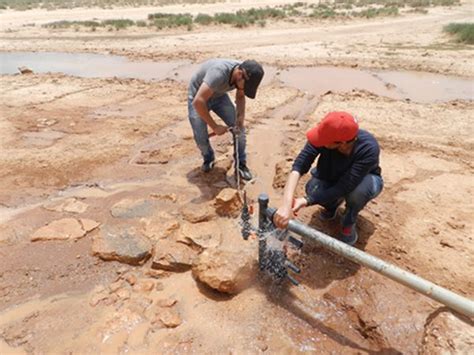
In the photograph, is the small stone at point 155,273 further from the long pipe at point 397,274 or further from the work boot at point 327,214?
the work boot at point 327,214

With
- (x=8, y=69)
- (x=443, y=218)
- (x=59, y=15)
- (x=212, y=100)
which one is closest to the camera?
(x=443, y=218)

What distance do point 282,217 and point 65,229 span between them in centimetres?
217

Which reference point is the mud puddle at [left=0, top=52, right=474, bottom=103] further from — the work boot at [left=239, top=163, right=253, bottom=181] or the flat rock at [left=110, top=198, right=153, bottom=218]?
the flat rock at [left=110, top=198, right=153, bottom=218]

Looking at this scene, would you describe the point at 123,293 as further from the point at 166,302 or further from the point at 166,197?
the point at 166,197

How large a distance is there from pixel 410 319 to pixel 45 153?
15.6 feet

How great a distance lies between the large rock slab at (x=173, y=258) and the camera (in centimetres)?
297

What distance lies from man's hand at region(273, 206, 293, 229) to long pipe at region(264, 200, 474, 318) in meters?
0.04

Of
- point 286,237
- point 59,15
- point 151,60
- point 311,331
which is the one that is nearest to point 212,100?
point 286,237

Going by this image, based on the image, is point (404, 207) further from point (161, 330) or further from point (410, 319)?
point (161, 330)

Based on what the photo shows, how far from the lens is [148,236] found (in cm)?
332

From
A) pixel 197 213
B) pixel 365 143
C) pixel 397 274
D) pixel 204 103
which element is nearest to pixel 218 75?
pixel 204 103

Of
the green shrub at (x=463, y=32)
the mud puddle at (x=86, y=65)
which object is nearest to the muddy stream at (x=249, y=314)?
the mud puddle at (x=86, y=65)

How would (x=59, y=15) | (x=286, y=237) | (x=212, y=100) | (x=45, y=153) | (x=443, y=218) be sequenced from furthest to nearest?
(x=59, y=15) → (x=45, y=153) → (x=212, y=100) → (x=443, y=218) → (x=286, y=237)

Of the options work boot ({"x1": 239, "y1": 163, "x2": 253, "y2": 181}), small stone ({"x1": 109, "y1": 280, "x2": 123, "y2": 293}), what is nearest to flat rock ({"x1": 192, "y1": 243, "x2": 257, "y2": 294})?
small stone ({"x1": 109, "y1": 280, "x2": 123, "y2": 293})
